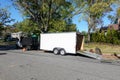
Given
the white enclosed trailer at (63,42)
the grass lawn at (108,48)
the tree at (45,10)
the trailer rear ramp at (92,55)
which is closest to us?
the trailer rear ramp at (92,55)

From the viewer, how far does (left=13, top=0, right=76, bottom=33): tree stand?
3650 cm

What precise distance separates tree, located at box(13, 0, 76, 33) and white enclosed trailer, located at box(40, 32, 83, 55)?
838 centimetres

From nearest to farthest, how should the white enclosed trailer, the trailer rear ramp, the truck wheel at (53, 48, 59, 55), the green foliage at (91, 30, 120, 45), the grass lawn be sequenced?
the trailer rear ramp
the white enclosed trailer
the truck wheel at (53, 48, 59, 55)
the grass lawn
the green foliage at (91, 30, 120, 45)

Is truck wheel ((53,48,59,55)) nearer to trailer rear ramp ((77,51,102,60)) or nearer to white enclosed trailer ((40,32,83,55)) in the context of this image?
white enclosed trailer ((40,32,83,55))

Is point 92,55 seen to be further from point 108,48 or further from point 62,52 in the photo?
point 108,48

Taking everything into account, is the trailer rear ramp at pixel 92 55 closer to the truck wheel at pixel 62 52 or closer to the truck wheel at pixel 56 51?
the truck wheel at pixel 62 52

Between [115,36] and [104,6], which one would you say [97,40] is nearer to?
[115,36]

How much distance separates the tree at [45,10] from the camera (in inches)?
1437

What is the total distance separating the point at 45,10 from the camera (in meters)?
37.0

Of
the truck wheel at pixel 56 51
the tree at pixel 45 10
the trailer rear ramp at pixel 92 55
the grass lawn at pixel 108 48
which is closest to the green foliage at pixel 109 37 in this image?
the grass lawn at pixel 108 48

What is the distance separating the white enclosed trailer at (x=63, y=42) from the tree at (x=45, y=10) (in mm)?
8376

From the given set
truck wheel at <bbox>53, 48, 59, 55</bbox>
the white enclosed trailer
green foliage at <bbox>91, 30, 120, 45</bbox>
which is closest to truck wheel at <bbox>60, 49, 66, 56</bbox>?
the white enclosed trailer

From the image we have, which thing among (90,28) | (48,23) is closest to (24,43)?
(48,23)

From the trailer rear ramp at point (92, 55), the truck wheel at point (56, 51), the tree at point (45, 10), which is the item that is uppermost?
the tree at point (45, 10)
